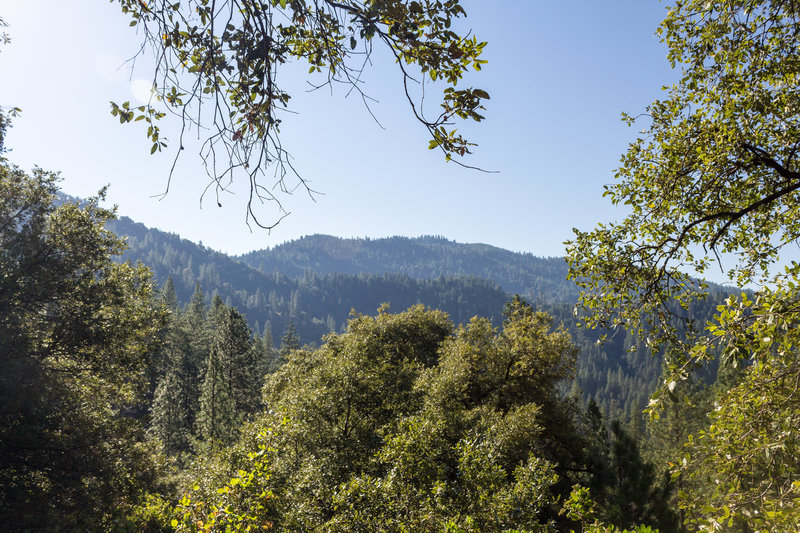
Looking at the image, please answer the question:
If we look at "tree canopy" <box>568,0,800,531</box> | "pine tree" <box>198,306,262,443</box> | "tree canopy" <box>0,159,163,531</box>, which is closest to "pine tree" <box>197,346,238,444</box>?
"pine tree" <box>198,306,262,443</box>

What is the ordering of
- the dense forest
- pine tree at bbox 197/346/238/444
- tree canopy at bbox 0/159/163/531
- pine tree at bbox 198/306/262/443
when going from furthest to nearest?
1. pine tree at bbox 198/306/262/443
2. pine tree at bbox 197/346/238/444
3. tree canopy at bbox 0/159/163/531
4. the dense forest

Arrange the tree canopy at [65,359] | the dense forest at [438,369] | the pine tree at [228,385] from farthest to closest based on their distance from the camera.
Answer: the pine tree at [228,385], the tree canopy at [65,359], the dense forest at [438,369]

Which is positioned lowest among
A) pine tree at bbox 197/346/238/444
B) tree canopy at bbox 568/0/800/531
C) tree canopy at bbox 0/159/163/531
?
pine tree at bbox 197/346/238/444

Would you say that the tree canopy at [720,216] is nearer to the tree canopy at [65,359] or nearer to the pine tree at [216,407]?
the tree canopy at [65,359]

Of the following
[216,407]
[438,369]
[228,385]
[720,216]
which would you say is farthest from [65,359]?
[228,385]

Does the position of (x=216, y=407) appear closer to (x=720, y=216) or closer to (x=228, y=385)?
(x=228, y=385)

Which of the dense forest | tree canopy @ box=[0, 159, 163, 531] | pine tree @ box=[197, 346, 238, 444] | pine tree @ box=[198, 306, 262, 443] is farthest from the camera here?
pine tree @ box=[198, 306, 262, 443]

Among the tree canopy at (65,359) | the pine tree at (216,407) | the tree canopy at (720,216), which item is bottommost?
the pine tree at (216,407)

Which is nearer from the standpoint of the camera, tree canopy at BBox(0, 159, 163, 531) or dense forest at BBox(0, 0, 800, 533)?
dense forest at BBox(0, 0, 800, 533)

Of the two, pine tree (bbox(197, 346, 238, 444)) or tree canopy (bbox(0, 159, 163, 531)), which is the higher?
tree canopy (bbox(0, 159, 163, 531))

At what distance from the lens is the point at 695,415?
27766 millimetres

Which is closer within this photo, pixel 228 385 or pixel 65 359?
pixel 65 359

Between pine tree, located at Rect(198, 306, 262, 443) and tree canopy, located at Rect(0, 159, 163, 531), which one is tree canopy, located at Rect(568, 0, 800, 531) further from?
pine tree, located at Rect(198, 306, 262, 443)

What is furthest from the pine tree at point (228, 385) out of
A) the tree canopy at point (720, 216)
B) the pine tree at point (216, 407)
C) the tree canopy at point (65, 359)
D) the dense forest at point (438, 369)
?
the tree canopy at point (720, 216)
